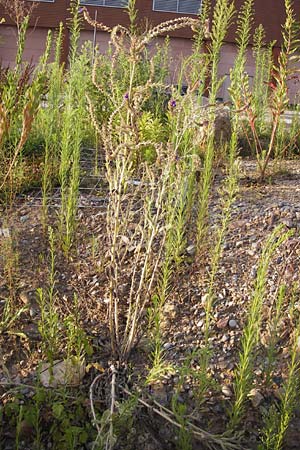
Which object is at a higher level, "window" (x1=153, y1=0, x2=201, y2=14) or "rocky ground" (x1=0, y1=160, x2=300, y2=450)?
"window" (x1=153, y1=0, x2=201, y2=14)

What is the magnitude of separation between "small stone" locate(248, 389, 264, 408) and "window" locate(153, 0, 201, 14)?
23.6 meters

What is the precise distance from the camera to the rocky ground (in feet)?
9.26

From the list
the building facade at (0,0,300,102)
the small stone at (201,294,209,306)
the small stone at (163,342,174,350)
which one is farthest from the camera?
the building facade at (0,0,300,102)

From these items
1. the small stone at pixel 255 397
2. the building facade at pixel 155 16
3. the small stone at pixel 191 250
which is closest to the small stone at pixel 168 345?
the small stone at pixel 255 397

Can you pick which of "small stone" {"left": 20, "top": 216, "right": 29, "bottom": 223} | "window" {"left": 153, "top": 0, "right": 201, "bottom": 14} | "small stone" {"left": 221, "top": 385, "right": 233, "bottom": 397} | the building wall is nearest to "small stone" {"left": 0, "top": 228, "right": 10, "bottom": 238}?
"small stone" {"left": 20, "top": 216, "right": 29, "bottom": 223}

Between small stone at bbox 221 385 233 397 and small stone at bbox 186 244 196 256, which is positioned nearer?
small stone at bbox 221 385 233 397

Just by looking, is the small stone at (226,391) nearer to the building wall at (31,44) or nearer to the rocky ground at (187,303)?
the rocky ground at (187,303)

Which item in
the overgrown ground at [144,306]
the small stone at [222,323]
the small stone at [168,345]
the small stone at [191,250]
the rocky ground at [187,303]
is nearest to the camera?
the overgrown ground at [144,306]

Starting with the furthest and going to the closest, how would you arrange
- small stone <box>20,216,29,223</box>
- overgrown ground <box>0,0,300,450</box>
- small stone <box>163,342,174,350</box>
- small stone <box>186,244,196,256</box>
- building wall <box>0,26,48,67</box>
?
1. building wall <box>0,26,48,67</box>
2. small stone <box>20,216,29,223</box>
3. small stone <box>186,244,196,256</box>
4. small stone <box>163,342,174,350</box>
5. overgrown ground <box>0,0,300,450</box>

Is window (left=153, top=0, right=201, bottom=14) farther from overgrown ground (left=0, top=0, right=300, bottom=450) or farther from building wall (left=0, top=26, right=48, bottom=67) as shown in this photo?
overgrown ground (left=0, top=0, right=300, bottom=450)

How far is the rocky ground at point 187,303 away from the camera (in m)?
2.82

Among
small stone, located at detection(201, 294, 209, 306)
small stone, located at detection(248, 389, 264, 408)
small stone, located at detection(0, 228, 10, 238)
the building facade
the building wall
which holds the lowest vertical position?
small stone, located at detection(248, 389, 264, 408)

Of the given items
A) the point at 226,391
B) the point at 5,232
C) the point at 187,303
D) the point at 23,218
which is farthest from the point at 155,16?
the point at 226,391

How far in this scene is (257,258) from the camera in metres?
3.57
